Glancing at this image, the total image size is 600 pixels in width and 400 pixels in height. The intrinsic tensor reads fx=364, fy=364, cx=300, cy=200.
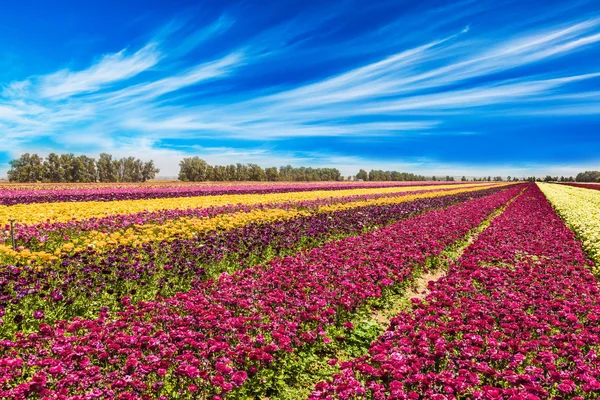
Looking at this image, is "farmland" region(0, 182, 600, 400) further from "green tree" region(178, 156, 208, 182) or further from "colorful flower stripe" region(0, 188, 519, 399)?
"green tree" region(178, 156, 208, 182)

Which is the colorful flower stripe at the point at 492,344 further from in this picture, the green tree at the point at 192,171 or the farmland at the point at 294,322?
the green tree at the point at 192,171

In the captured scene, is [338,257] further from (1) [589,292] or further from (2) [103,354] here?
(2) [103,354]

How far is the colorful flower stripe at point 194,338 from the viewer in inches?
146

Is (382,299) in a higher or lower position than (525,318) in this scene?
lower

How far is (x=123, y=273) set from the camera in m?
7.02

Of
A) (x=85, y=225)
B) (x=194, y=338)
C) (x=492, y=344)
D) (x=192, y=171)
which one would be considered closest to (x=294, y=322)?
(x=194, y=338)

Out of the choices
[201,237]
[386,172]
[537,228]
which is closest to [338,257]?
[201,237]

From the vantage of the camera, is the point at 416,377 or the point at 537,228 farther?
the point at 537,228

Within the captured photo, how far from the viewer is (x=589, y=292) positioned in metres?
6.67

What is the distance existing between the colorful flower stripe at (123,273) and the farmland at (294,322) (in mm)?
41

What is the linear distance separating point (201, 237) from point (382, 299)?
5619 millimetres

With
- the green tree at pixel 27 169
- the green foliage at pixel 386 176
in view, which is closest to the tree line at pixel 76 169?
the green tree at pixel 27 169

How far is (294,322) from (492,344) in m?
2.60

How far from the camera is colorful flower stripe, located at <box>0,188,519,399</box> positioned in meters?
3.72
